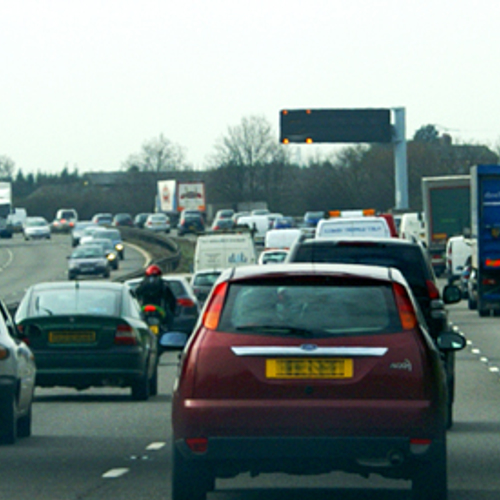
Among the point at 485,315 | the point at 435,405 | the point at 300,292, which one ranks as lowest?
the point at 485,315

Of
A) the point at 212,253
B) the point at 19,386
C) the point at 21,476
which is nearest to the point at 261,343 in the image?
the point at 21,476

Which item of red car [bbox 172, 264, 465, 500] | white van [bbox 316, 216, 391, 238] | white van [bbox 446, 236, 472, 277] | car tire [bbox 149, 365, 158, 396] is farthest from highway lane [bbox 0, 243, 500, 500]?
white van [bbox 446, 236, 472, 277]

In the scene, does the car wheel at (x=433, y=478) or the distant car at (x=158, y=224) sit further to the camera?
the distant car at (x=158, y=224)

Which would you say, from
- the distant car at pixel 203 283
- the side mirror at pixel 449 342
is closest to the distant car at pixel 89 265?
the distant car at pixel 203 283

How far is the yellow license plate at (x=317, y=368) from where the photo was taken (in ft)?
26.0

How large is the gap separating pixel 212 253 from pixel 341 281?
35231mm

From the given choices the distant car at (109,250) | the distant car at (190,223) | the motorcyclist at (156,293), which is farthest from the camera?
the distant car at (190,223)

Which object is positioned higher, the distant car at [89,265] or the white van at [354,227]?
the white van at [354,227]

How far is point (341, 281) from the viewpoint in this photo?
8.21 metres

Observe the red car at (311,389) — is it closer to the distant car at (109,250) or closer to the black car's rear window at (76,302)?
the black car's rear window at (76,302)

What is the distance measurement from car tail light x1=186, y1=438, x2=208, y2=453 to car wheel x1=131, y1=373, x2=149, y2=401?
27.8ft

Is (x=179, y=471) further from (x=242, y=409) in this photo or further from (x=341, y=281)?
(x=341, y=281)

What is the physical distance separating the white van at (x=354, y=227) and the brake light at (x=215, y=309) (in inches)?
842

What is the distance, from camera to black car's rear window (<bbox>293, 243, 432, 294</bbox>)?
1361 centimetres
